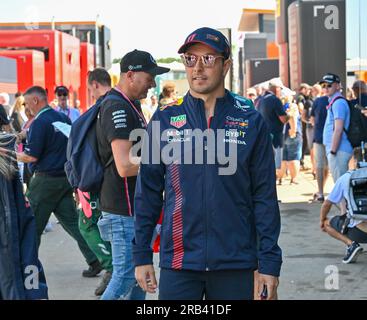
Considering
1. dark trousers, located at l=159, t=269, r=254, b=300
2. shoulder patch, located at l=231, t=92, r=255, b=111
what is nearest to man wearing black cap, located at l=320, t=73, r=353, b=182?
shoulder patch, located at l=231, t=92, r=255, b=111

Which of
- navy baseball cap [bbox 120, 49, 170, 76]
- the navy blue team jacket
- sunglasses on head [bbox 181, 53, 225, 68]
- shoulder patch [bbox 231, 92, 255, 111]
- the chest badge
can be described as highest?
navy baseball cap [bbox 120, 49, 170, 76]

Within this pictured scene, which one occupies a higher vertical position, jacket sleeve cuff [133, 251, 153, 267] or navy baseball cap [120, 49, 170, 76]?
navy baseball cap [120, 49, 170, 76]

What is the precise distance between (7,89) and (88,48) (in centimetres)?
621

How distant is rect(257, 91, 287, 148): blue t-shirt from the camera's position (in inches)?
512

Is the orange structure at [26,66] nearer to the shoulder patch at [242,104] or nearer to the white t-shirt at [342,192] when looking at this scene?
the white t-shirt at [342,192]

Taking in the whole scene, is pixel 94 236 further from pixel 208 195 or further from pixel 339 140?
pixel 339 140

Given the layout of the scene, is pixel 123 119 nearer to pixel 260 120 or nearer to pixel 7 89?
pixel 260 120

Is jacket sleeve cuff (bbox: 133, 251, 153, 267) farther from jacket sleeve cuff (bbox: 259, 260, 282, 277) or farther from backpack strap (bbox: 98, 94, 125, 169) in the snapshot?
backpack strap (bbox: 98, 94, 125, 169)

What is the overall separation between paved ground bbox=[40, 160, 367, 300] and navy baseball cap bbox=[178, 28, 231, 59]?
10.9ft

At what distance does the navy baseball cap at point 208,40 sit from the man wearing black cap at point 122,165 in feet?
4.46

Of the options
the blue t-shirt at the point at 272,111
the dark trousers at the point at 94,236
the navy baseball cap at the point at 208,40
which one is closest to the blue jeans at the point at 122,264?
the dark trousers at the point at 94,236
